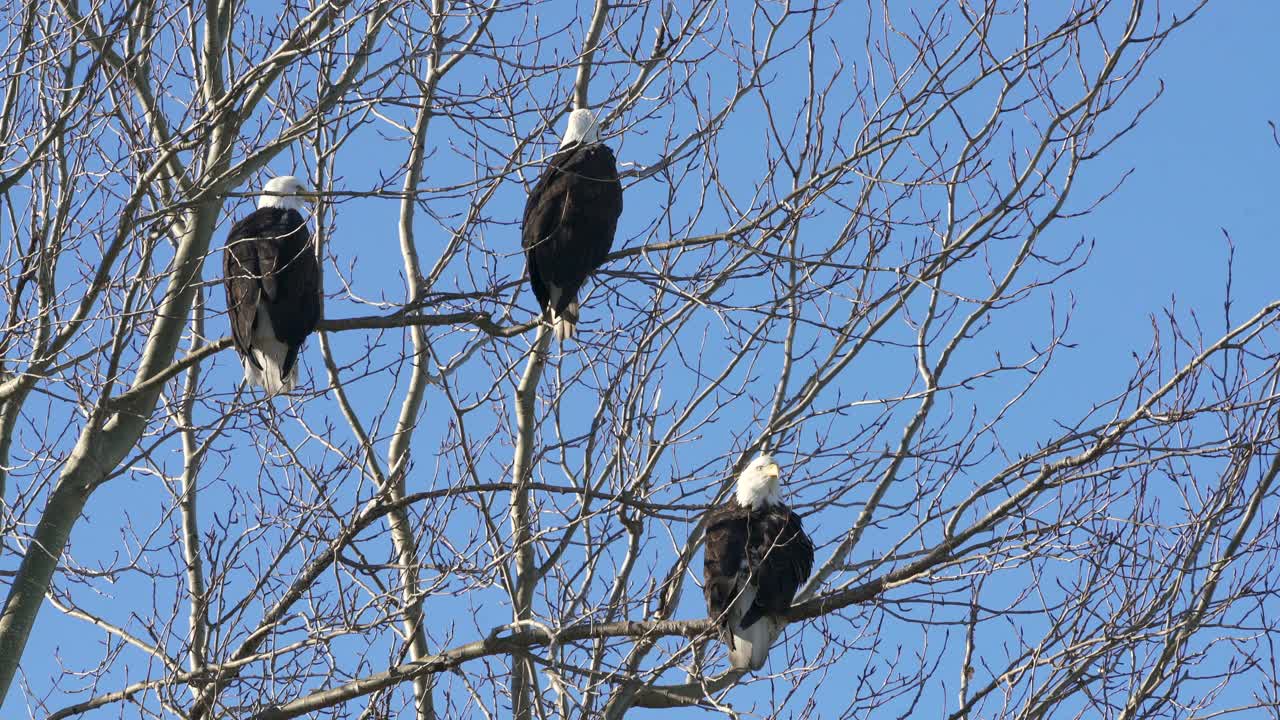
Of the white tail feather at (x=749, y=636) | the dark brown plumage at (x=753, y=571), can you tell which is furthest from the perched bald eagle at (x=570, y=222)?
the white tail feather at (x=749, y=636)

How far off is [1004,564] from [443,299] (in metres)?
1.78

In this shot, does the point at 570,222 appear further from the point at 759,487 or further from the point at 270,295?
the point at 759,487

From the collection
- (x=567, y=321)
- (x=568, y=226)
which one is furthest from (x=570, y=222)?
(x=567, y=321)

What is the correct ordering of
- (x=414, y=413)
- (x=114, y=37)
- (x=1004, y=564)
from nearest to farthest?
(x=114, y=37), (x=1004, y=564), (x=414, y=413)

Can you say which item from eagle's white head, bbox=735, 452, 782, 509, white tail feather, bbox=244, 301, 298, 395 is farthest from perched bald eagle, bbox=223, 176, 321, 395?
eagle's white head, bbox=735, 452, 782, 509

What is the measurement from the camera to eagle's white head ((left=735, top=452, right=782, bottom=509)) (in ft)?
17.5

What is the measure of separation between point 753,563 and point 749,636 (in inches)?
9.2

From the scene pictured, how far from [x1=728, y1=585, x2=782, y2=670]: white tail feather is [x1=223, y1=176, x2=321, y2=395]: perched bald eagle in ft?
5.71

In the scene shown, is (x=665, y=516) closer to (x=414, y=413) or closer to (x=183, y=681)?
(x=183, y=681)

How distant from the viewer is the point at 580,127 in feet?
19.9

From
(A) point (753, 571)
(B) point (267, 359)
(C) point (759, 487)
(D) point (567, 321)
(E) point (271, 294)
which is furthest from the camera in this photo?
(D) point (567, 321)

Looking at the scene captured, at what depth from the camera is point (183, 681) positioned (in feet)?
14.6

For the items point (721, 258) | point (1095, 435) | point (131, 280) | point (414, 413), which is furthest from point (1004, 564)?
point (414, 413)

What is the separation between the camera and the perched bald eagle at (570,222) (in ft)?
19.3
